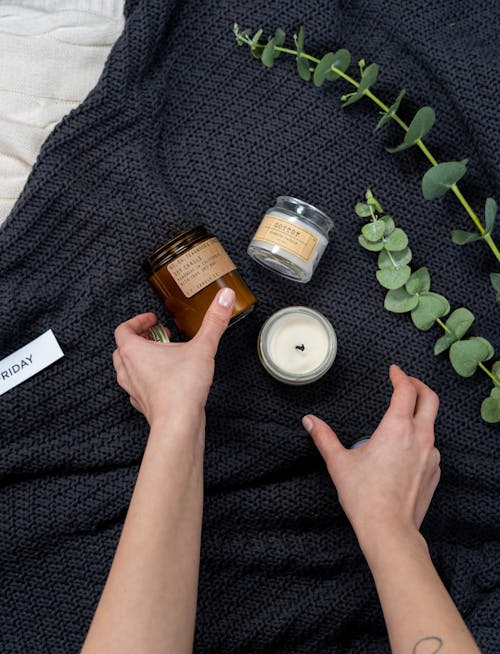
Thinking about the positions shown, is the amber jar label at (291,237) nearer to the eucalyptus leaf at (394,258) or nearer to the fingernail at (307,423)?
the eucalyptus leaf at (394,258)

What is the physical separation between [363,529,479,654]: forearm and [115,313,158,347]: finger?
15.8 inches

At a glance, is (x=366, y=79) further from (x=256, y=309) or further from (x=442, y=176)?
(x=256, y=309)

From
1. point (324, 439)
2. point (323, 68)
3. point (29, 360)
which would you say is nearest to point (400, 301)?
point (324, 439)

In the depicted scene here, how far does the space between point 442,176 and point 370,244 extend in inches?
5.5

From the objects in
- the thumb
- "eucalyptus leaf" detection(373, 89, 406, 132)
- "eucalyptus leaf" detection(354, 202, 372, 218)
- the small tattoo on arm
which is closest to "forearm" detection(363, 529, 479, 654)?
the small tattoo on arm

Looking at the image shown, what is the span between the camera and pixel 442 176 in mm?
798

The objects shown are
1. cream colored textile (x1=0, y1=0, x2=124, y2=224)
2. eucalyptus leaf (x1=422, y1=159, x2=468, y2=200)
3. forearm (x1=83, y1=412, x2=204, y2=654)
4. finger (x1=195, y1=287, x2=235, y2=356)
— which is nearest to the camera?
forearm (x1=83, y1=412, x2=204, y2=654)

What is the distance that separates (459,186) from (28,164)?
678 mm

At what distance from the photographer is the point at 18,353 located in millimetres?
859

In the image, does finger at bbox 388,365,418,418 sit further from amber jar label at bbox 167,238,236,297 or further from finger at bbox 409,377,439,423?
amber jar label at bbox 167,238,236,297

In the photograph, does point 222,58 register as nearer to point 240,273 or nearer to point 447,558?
point 240,273

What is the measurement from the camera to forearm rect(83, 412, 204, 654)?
0.58 metres

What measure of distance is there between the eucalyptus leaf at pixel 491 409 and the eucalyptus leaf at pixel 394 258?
24 centimetres

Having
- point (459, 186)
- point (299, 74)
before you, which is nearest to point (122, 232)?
point (299, 74)
